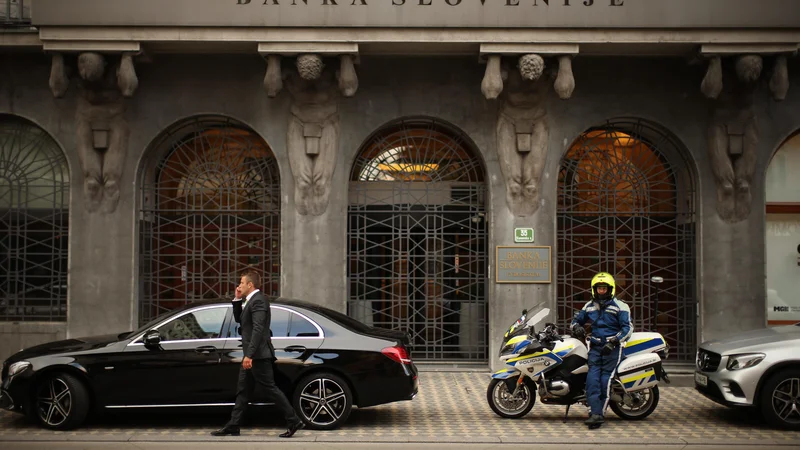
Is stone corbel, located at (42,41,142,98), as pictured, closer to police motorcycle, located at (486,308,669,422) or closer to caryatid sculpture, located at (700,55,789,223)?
police motorcycle, located at (486,308,669,422)

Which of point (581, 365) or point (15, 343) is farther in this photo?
point (15, 343)

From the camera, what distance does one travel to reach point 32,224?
14219 millimetres

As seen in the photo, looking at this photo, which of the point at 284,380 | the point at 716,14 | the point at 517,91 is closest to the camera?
the point at 284,380

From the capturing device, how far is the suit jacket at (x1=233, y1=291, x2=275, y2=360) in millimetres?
8797

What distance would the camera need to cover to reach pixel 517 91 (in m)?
13.6

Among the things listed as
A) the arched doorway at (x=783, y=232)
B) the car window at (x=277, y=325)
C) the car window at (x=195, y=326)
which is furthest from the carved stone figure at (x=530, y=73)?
the car window at (x=195, y=326)

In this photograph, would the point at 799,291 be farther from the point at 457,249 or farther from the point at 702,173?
the point at 457,249

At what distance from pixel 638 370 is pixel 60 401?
22.3 ft

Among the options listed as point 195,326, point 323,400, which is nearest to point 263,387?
point 323,400

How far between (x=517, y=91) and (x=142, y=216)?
22.4ft

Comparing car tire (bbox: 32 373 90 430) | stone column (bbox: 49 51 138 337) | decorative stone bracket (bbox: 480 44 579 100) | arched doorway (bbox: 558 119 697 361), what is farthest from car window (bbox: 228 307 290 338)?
arched doorway (bbox: 558 119 697 361)

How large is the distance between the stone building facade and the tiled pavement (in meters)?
3.16

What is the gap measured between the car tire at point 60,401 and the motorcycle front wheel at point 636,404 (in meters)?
6.32

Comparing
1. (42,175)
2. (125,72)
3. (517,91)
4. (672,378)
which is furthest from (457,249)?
(42,175)
